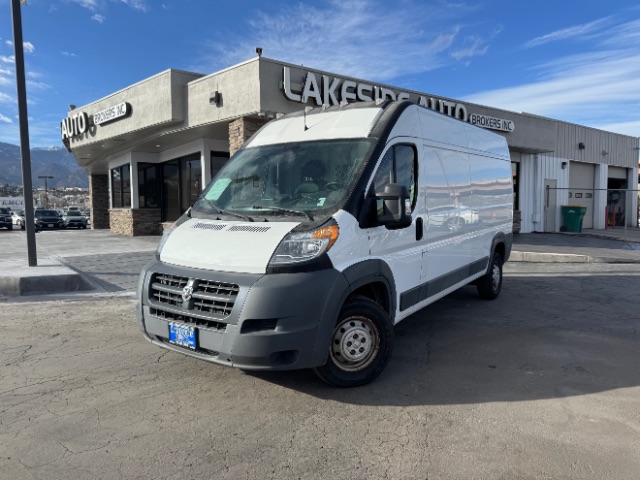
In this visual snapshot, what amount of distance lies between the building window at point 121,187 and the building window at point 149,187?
0.79 metres

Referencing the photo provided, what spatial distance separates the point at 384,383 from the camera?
404 centimetres

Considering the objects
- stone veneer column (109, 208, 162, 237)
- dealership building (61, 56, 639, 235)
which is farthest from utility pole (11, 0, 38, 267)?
stone veneer column (109, 208, 162, 237)

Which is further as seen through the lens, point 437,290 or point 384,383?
point 437,290

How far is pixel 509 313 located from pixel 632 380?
253 centimetres

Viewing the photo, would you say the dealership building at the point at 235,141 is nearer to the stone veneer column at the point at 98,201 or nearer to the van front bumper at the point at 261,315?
the stone veneer column at the point at 98,201

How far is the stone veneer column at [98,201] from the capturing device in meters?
27.8

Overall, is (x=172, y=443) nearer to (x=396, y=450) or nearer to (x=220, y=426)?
(x=220, y=426)

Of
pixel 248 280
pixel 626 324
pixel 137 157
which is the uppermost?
pixel 137 157

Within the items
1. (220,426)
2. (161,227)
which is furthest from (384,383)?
(161,227)

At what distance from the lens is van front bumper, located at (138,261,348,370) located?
3320mm

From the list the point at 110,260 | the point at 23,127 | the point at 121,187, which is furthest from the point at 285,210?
the point at 121,187

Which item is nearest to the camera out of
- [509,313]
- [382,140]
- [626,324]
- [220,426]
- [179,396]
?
[220,426]

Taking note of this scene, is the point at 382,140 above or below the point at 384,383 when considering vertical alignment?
above

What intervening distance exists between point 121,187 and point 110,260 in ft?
38.1
